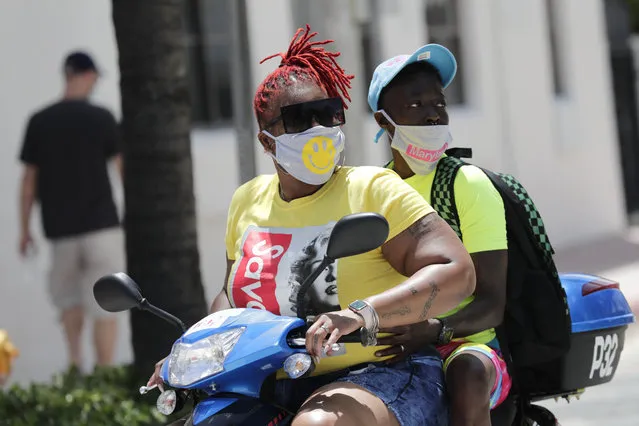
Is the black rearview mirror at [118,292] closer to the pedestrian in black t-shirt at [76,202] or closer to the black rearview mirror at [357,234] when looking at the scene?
the black rearview mirror at [357,234]

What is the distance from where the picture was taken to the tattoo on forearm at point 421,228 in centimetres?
340

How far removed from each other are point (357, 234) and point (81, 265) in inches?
274

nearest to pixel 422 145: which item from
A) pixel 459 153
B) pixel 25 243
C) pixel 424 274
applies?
pixel 459 153

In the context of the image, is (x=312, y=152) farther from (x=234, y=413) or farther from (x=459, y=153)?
(x=459, y=153)

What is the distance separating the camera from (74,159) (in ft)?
31.7

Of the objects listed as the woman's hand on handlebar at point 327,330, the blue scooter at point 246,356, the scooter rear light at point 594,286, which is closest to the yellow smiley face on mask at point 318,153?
the blue scooter at point 246,356

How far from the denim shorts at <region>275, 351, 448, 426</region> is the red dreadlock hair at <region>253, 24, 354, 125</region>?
72cm

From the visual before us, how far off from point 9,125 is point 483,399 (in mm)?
7236

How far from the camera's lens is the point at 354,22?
8.97 metres

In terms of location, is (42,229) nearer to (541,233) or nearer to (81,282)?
(81,282)

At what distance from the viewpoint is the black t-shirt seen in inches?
380

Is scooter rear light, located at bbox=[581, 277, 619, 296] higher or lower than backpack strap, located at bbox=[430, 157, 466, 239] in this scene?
lower

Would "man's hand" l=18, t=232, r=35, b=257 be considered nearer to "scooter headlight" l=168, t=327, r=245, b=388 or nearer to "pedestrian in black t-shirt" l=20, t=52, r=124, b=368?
"pedestrian in black t-shirt" l=20, t=52, r=124, b=368

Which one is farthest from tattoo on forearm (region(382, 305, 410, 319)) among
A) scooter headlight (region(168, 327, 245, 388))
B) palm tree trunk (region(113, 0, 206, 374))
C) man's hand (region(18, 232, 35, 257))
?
man's hand (region(18, 232, 35, 257))
